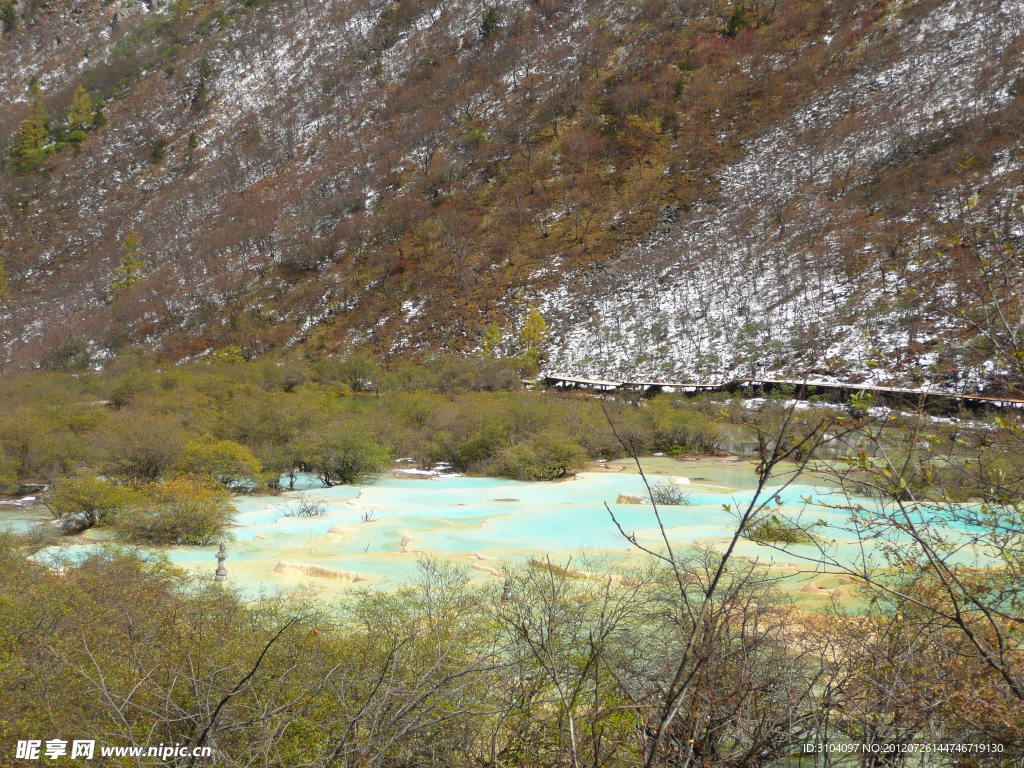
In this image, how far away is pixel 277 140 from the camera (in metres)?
80.1

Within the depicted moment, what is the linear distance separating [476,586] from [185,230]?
2902 inches

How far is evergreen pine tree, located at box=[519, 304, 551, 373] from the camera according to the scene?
138 ft

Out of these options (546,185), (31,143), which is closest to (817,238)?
(546,185)

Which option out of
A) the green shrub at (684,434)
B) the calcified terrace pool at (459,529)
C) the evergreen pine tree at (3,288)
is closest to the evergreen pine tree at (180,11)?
the evergreen pine tree at (3,288)

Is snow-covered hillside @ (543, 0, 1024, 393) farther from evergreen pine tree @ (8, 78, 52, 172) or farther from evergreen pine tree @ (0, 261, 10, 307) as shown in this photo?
evergreen pine tree @ (8, 78, 52, 172)

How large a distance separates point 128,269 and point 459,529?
2594 inches

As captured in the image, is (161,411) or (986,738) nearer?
(986,738)

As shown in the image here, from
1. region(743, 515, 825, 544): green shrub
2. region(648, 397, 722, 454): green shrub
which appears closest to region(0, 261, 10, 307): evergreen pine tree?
region(648, 397, 722, 454): green shrub

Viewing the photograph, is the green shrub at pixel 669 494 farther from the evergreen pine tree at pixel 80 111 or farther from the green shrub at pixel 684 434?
the evergreen pine tree at pixel 80 111

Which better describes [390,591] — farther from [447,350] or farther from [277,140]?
[277,140]

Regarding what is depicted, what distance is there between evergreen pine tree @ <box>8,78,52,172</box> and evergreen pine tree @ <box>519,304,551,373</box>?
237ft

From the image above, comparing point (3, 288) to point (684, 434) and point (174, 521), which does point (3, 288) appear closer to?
point (684, 434)

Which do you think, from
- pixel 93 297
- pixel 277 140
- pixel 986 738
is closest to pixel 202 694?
pixel 986 738

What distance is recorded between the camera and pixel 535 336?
4281cm
